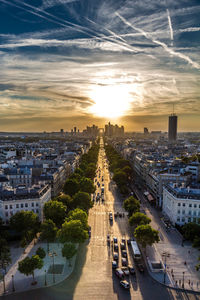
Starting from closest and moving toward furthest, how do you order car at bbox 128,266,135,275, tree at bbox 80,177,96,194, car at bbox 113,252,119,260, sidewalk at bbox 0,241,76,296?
sidewalk at bbox 0,241,76,296 → car at bbox 128,266,135,275 → car at bbox 113,252,119,260 → tree at bbox 80,177,96,194

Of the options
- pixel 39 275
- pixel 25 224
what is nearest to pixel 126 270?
pixel 39 275

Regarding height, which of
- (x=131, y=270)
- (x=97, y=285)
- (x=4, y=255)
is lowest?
(x=97, y=285)

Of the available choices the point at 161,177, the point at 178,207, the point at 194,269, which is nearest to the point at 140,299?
the point at 194,269

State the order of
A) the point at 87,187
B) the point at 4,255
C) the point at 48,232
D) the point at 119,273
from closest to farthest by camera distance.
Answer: the point at 4,255
the point at 119,273
the point at 48,232
the point at 87,187

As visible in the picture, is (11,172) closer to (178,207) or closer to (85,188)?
(85,188)

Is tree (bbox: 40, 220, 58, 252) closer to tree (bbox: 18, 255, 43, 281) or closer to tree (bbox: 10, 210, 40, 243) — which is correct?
tree (bbox: 10, 210, 40, 243)

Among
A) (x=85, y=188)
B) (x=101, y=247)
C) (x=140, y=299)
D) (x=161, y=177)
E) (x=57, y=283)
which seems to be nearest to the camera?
(x=140, y=299)

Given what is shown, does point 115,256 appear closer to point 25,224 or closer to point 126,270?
point 126,270

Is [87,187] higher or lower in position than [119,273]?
higher

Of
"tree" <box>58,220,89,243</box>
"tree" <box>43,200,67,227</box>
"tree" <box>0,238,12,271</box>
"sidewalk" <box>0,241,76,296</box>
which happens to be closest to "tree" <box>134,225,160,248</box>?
"tree" <box>58,220,89,243</box>

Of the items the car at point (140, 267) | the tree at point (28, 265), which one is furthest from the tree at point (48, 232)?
the car at point (140, 267)

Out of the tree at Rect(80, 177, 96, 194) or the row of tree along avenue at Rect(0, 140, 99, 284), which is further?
the tree at Rect(80, 177, 96, 194)
